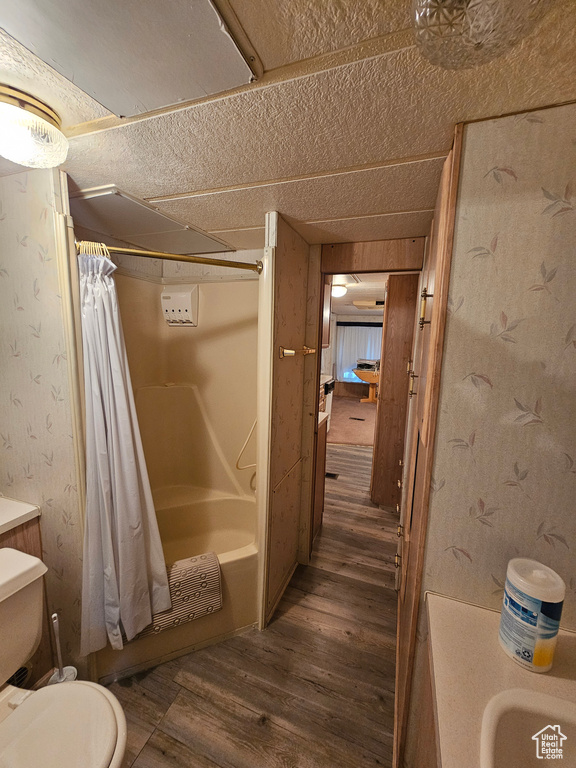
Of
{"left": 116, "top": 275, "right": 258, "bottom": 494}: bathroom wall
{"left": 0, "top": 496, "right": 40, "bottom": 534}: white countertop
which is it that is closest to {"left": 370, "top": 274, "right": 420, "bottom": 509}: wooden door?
{"left": 116, "top": 275, "right": 258, "bottom": 494}: bathroom wall

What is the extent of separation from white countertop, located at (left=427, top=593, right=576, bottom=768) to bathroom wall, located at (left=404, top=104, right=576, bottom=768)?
0.24 ft

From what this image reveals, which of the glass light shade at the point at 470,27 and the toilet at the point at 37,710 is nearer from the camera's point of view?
the glass light shade at the point at 470,27

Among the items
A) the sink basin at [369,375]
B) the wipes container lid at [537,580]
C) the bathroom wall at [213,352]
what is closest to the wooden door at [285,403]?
the bathroom wall at [213,352]

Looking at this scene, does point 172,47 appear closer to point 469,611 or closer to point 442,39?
point 442,39

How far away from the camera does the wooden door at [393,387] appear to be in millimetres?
2688

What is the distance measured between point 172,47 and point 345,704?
7.66 feet

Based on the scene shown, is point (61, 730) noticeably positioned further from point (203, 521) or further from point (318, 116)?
point (318, 116)

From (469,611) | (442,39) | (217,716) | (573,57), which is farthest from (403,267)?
(217,716)

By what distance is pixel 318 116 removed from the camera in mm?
807

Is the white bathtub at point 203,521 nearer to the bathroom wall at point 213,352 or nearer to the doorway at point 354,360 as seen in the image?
the bathroom wall at point 213,352

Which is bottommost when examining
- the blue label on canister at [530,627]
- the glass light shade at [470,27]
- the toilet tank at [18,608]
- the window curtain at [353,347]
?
the toilet tank at [18,608]

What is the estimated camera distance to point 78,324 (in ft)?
3.93

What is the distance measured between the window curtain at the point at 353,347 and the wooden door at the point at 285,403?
6.71 meters

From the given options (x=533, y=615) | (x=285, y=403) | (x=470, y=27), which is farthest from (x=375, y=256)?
(x=533, y=615)
